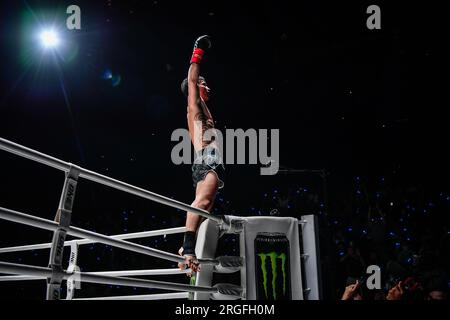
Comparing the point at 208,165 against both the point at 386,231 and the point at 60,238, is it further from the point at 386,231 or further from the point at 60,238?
the point at 386,231

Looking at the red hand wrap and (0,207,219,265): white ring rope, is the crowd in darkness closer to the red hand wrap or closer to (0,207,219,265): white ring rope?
the red hand wrap

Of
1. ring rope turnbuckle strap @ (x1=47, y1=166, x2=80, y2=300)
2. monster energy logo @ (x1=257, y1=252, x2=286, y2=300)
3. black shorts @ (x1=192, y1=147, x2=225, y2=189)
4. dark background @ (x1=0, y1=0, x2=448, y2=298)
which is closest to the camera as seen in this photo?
ring rope turnbuckle strap @ (x1=47, y1=166, x2=80, y2=300)

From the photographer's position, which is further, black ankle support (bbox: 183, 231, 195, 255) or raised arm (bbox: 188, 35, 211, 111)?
raised arm (bbox: 188, 35, 211, 111)

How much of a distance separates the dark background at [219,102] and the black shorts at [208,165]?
5.41 meters

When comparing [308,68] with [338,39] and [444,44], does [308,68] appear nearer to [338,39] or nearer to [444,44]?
[338,39]

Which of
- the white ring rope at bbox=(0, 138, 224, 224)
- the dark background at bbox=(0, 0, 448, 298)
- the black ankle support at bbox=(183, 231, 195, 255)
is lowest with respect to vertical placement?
the black ankle support at bbox=(183, 231, 195, 255)

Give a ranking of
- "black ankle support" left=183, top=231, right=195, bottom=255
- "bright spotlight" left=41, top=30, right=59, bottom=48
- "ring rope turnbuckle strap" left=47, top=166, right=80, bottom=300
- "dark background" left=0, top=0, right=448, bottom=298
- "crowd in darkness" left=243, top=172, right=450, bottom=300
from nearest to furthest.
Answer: "ring rope turnbuckle strap" left=47, top=166, right=80, bottom=300 < "black ankle support" left=183, top=231, right=195, bottom=255 < "crowd in darkness" left=243, top=172, right=450, bottom=300 < "bright spotlight" left=41, top=30, right=59, bottom=48 < "dark background" left=0, top=0, right=448, bottom=298

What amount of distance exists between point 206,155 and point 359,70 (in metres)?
7.68

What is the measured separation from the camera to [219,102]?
31.9 feet

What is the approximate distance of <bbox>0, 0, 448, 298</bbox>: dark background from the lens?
7.65 metres

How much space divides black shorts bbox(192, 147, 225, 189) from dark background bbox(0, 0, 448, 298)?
17.8ft

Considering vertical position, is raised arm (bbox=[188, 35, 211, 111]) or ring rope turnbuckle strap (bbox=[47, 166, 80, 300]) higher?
raised arm (bbox=[188, 35, 211, 111])

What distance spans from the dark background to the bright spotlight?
0.71ft

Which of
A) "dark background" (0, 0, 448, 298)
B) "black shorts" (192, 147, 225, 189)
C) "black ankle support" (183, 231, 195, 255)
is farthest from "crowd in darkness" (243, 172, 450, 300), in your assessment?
"black ankle support" (183, 231, 195, 255)
